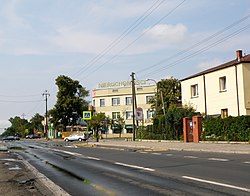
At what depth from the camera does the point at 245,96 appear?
39625mm

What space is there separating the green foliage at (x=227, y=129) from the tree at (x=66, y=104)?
55.3 meters

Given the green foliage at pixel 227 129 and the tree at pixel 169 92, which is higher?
the tree at pixel 169 92

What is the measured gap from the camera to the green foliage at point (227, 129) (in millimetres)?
31373

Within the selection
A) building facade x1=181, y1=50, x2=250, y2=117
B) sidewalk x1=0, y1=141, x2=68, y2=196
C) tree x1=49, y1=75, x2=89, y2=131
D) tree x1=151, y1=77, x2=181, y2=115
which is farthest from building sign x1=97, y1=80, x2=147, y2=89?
sidewalk x1=0, y1=141, x2=68, y2=196

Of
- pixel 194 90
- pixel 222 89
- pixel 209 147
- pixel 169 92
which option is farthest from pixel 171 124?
pixel 169 92

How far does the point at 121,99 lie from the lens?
101 meters

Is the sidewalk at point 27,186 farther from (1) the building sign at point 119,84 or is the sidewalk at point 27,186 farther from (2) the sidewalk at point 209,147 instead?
(1) the building sign at point 119,84

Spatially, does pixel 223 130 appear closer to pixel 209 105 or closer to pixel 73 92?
pixel 209 105

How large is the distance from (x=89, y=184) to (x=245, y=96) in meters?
30.9

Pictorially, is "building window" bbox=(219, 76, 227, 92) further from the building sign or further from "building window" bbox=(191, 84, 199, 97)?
the building sign

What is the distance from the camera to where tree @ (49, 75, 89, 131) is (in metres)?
88.4

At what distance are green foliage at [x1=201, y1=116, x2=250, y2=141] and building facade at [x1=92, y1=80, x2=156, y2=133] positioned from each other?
205 ft

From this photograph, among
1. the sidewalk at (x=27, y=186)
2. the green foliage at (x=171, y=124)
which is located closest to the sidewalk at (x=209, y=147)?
the green foliage at (x=171, y=124)

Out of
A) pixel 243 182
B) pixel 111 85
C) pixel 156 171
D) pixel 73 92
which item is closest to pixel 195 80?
pixel 156 171
